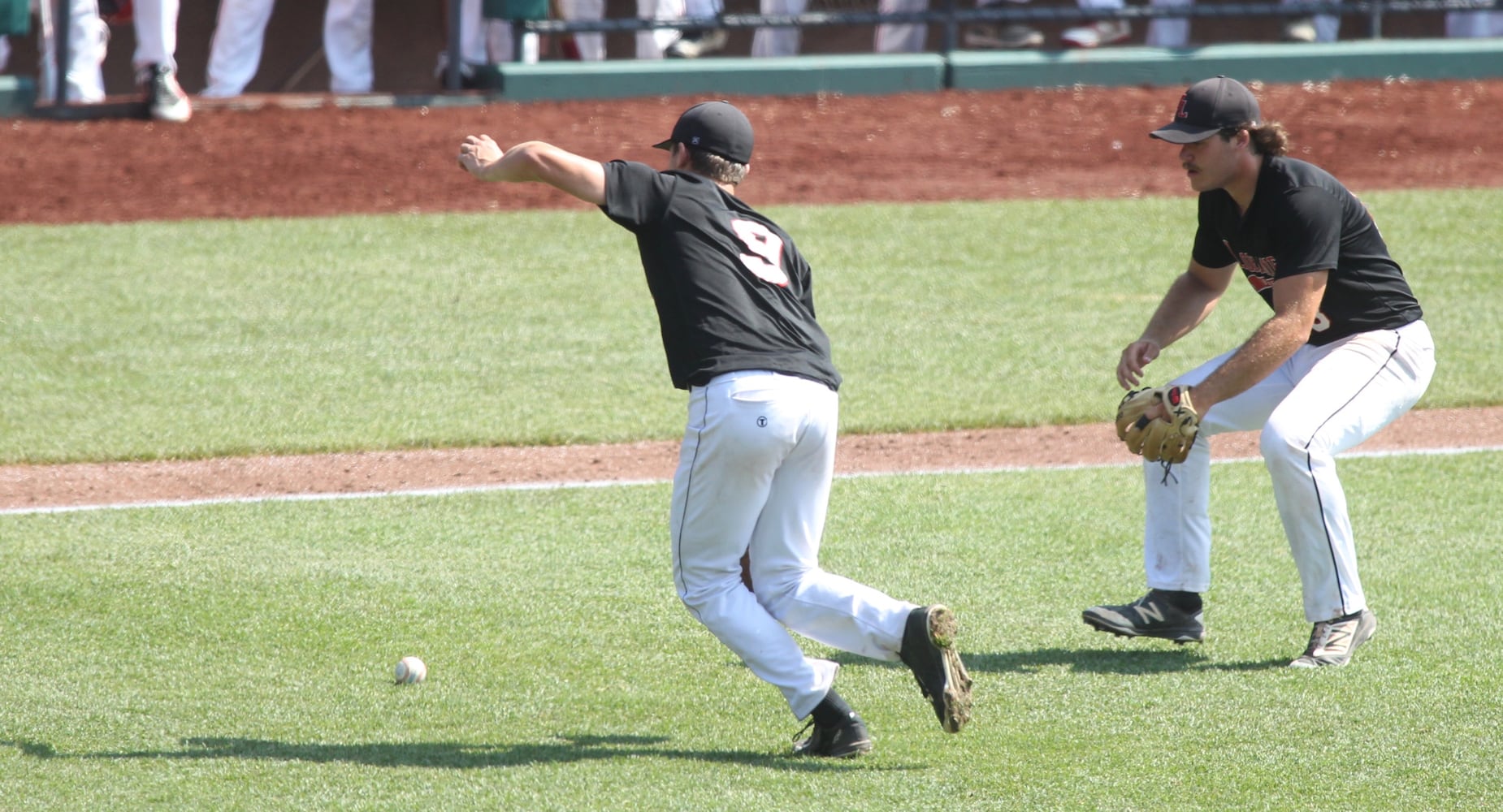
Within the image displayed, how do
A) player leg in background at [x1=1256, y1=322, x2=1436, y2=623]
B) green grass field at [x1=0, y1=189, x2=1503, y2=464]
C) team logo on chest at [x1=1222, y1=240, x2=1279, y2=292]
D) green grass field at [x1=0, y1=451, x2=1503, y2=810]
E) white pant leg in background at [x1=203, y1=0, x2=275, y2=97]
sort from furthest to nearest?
1. white pant leg in background at [x1=203, y1=0, x2=275, y2=97]
2. green grass field at [x1=0, y1=189, x2=1503, y2=464]
3. team logo on chest at [x1=1222, y1=240, x2=1279, y2=292]
4. player leg in background at [x1=1256, y1=322, x2=1436, y2=623]
5. green grass field at [x1=0, y1=451, x2=1503, y2=810]

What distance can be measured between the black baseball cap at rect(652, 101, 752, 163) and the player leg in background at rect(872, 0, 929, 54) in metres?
10.7

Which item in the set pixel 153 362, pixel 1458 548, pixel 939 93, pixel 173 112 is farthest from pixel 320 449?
pixel 939 93

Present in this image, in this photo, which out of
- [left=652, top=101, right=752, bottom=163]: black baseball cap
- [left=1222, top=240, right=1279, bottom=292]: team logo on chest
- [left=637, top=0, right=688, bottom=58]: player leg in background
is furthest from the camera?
[left=637, top=0, right=688, bottom=58]: player leg in background

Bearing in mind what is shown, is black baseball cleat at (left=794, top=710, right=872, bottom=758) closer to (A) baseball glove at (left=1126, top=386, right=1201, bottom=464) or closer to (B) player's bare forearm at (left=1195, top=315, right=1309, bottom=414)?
(A) baseball glove at (left=1126, top=386, right=1201, bottom=464)

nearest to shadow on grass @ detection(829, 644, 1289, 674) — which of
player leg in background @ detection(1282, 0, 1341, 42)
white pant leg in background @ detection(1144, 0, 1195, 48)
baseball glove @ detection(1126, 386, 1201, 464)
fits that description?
baseball glove @ detection(1126, 386, 1201, 464)

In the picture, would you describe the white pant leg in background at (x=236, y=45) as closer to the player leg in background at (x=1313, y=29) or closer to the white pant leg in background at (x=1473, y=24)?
the player leg in background at (x=1313, y=29)

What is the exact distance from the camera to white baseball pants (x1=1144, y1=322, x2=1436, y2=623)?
4.78 meters

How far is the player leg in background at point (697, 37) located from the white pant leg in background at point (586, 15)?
23.8 inches

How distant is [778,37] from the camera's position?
15.1 m

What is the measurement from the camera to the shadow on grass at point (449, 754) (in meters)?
4.11

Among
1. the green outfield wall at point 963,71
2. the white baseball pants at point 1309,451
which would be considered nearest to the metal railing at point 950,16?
the green outfield wall at point 963,71

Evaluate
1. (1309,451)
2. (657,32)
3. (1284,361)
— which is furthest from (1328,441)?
(657,32)

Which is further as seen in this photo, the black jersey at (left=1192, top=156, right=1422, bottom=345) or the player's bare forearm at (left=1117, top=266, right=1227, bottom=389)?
the player's bare forearm at (left=1117, top=266, right=1227, bottom=389)

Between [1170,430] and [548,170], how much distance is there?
1.93m
